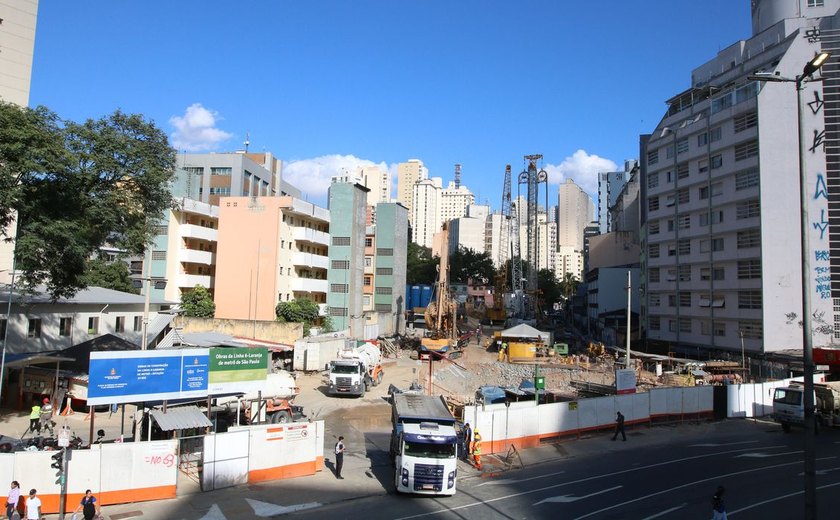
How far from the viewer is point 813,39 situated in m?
43.3

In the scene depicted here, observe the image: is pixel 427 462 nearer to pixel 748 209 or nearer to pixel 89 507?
pixel 89 507

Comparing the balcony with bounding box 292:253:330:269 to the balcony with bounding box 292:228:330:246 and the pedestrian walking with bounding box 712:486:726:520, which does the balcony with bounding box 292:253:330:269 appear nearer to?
the balcony with bounding box 292:228:330:246

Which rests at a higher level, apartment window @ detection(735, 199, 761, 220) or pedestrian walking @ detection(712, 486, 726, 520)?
apartment window @ detection(735, 199, 761, 220)

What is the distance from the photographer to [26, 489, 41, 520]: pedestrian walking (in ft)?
44.3

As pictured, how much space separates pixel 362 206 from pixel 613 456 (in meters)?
42.8

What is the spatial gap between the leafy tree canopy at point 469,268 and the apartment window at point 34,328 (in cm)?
10452

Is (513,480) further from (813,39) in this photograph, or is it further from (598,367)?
(813,39)

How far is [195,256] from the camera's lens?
5356 centimetres

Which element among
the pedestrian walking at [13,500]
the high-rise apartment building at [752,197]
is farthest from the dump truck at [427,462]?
the high-rise apartment building at [752,197]

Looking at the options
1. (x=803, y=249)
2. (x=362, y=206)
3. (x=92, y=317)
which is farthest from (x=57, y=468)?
(x=362, y=206)

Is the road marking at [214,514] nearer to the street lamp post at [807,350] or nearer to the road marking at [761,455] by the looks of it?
the street lamp post at [807,350]

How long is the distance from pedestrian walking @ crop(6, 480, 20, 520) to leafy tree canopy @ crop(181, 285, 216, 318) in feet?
118

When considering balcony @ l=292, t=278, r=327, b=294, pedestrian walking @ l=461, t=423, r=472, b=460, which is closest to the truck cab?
pedestrian walking @ l=461, t=423, r=472, b=460

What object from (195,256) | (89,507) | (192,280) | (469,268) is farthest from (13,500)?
(469,268)
